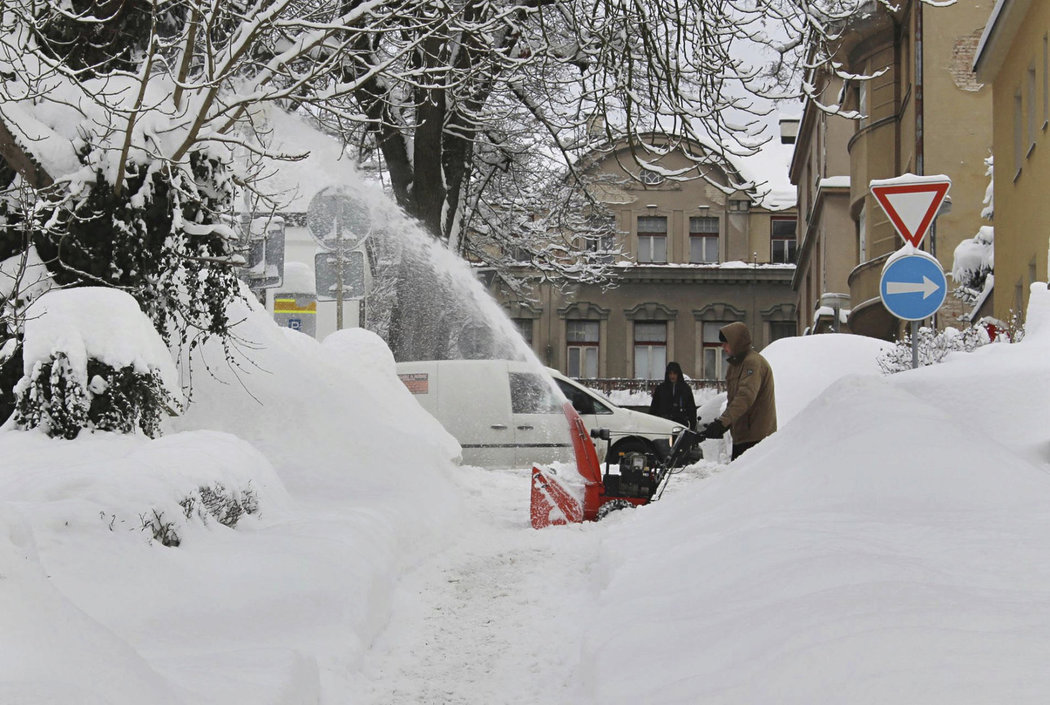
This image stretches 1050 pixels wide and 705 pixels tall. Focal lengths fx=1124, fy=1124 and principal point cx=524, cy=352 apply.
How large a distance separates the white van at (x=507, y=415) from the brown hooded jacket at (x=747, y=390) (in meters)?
5.68

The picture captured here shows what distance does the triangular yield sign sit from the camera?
880cm

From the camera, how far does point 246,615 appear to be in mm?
4520

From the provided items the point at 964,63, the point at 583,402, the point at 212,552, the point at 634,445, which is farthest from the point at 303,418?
the point at 964,63

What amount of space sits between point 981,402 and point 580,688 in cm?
426

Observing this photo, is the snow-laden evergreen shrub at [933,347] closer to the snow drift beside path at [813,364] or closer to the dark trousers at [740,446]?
the snow drift beside path at [813,364]

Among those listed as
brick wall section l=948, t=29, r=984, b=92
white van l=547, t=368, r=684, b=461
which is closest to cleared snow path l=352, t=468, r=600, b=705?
white van l=547, t=368, r=684, b=461

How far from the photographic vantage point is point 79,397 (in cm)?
634

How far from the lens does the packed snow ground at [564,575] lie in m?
2.91

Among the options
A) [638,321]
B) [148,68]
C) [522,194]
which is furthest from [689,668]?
[638,321]

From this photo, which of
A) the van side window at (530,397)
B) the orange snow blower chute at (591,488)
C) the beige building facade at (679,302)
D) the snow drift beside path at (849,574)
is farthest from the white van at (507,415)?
the beige building facade at (679,302)

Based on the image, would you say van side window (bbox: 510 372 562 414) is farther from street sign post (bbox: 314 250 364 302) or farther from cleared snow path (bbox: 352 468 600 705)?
cleared snow path (bbox: 352 468 600 705)

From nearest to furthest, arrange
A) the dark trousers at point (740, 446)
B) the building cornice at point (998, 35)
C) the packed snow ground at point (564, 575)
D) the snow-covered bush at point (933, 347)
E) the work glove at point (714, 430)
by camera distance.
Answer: the packed snow ground at point (564, 575) < the work glove at point (714, 430) < the dark trousers at point (740, 446) < the snow-covered bush at point (933, 347) < the building cornice at point (998, 35)

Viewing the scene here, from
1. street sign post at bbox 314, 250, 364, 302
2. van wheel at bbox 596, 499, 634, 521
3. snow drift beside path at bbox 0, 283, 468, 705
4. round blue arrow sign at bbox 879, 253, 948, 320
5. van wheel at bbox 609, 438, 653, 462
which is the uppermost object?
street sign post at bbox 314, 250, 364, 302

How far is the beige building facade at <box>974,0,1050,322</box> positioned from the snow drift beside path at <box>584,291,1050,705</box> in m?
10.1
